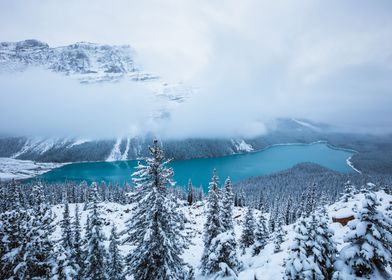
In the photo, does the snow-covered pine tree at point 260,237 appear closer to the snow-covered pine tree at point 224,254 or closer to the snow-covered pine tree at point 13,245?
the snow-covered pine tree at point 224,254

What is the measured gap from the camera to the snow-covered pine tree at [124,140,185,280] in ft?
56.1

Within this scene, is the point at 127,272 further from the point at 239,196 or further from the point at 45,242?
the point at 239,196

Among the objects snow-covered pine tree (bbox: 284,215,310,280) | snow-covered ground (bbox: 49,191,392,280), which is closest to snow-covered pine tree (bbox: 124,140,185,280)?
snow-covered ground (bbox: 49,191,392,280)

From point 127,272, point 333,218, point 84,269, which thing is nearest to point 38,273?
point 127,272

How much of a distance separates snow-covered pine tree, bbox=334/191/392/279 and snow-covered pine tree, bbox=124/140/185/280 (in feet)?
34.0

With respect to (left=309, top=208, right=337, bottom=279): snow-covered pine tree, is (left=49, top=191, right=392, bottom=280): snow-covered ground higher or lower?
lower

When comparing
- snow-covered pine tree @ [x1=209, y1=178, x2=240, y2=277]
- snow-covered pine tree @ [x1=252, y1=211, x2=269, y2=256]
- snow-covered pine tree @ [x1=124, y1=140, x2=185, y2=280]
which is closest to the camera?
snow-covered pine tree @ [x1=124, y1=140, x2=185, y2=280]

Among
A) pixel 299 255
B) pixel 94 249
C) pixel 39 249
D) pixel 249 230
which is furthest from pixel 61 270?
pixel 249 230

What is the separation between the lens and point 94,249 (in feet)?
82.6

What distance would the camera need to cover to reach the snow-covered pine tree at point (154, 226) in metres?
17.1

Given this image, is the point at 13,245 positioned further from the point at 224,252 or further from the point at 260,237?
the point at 260,237

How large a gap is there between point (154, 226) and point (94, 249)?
476 inches

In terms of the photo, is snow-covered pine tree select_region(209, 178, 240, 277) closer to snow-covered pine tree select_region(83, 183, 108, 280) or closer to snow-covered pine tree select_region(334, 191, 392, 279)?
snow-covered pine tree select_region(334, 191, 392, 279)

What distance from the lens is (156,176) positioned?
17859mm
